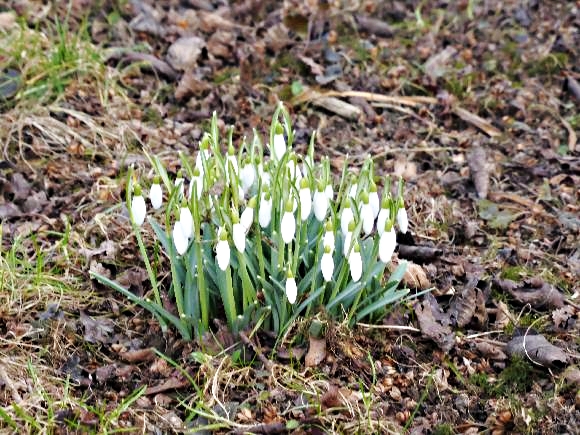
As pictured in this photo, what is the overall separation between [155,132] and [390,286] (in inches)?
70.3

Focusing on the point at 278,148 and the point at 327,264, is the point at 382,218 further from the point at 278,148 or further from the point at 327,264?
the point at 278,148

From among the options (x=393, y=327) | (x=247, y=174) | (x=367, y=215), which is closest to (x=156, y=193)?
(x=247, y=174)

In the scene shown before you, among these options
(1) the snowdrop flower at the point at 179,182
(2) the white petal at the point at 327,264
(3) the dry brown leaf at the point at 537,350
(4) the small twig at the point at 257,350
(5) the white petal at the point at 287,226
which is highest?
(1) the snowdrop flower at the point at 179,182

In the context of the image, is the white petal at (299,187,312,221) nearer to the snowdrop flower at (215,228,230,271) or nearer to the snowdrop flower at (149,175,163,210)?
the snowdrop flower at (215,228,230,271)

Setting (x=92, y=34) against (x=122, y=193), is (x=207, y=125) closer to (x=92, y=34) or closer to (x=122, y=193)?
(x=122, y=193)

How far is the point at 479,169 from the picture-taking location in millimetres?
4148

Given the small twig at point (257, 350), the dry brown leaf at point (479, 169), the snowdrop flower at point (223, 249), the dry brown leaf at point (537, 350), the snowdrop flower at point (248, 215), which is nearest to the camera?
the snowdrop flower at point (223, 249)

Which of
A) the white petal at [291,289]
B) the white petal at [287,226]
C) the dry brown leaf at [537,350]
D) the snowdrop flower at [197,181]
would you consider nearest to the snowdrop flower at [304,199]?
the white petal at [287,226]

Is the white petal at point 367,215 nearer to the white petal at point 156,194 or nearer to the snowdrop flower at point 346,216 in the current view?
the snowdrop flower at point 346,216

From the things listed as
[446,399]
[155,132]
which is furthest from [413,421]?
[155,132]

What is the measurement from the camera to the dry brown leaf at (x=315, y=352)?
288cm

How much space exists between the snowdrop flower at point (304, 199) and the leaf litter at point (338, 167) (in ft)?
1.42

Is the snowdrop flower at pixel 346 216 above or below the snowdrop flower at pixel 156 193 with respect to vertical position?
below

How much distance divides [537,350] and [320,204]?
930 millimetres
